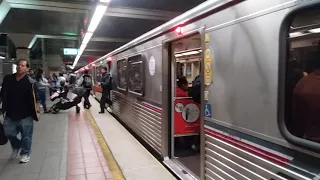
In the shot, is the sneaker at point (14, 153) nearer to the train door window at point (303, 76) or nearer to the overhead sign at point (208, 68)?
the overhead sign at point (208, 68)

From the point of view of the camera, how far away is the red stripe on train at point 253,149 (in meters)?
1.96

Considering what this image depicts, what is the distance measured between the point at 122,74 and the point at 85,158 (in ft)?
11.4

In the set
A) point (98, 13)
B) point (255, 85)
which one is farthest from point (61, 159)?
point (255, 85)

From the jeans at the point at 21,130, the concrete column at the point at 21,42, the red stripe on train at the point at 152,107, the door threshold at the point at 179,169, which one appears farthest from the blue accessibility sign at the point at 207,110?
the concrete column at the point at 21,42

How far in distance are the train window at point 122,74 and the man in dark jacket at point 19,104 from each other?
123 inches

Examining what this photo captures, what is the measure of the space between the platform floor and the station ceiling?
129 inches

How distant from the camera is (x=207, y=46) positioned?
2938 mm

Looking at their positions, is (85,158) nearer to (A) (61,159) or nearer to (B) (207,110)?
(A) (61,159)

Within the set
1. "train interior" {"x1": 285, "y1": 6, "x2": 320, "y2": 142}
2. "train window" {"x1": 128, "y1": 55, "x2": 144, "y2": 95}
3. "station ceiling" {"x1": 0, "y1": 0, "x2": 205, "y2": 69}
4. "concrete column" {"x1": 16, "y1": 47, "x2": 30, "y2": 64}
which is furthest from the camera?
"concrete column" {"x1": 16, "y1": 47, "x2": 30, "y2": 64}

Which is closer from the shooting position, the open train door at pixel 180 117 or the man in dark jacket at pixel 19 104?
the open train door at pixel 180 117

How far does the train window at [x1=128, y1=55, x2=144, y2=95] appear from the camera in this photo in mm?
5598

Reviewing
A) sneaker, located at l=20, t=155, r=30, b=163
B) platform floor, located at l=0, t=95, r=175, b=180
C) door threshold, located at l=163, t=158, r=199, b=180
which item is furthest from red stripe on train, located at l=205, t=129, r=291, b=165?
sneaker, located at l=20, t=155, r=30, b=163

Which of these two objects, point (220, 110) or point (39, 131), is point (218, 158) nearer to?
point (220, 110)

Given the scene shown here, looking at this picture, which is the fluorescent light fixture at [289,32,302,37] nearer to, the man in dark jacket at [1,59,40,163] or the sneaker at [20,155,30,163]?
the man in dark jacket at [1,59,40,163]
